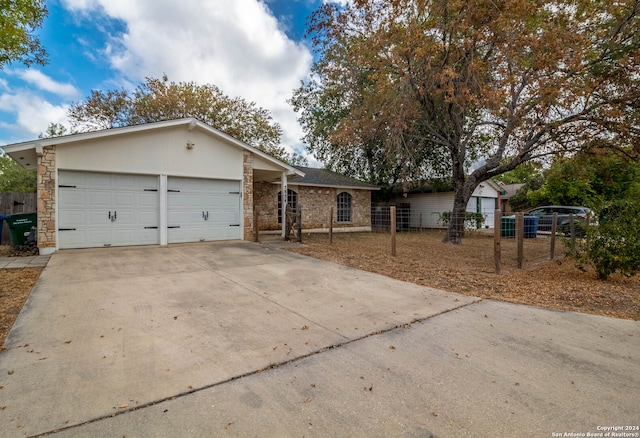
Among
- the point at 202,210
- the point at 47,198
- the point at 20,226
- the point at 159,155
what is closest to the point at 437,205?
the point at 202,210

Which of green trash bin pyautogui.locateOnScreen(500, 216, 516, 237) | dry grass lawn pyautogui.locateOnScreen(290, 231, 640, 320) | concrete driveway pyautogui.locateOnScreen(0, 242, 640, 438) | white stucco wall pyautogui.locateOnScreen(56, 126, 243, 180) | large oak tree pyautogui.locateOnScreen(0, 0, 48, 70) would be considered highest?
large oak tree pyautogui.locateOnScreen(0, 0, 48, 70)

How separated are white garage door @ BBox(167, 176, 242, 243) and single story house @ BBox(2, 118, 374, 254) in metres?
0.03

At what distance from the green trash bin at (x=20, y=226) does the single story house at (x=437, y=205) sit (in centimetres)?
1677

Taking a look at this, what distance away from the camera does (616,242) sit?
512 centimetres

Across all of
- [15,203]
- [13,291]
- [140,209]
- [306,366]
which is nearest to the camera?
[306,366]

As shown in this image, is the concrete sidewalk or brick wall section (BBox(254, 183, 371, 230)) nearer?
the concrete sidewalk

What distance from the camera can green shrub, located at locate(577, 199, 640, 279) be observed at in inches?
200

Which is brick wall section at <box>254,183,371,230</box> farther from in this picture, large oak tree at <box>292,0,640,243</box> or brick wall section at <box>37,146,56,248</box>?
brick wall section at <box>37,146,56,248</box>

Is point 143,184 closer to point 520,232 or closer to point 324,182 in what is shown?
point 324,182

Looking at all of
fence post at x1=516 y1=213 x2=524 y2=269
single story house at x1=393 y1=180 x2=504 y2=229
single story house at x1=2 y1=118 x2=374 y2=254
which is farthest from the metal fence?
single story house at x1=2 y1=118 x2=374 y2=254

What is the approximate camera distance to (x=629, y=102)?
26.7ft

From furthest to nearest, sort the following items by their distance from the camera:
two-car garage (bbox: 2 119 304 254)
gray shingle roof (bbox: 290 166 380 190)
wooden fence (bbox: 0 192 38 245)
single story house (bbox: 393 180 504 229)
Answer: single story house (bbox: 393 180 504 229)
gray shingle roof (bbox: 290 166 380 190)
wooden fence (bbox: 0 192 38 245)
two-car garage (bbox: 2 119 304 254)

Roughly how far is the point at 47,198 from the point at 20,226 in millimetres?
1438

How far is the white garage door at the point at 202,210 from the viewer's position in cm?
898
